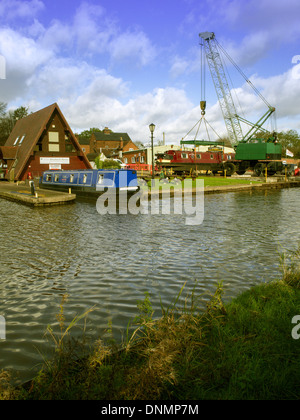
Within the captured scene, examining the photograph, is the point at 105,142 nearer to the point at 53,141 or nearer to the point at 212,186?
the point at 53,141

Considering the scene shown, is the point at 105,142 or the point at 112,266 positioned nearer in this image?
the point at 112,266

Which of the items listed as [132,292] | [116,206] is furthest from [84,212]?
[132,292]

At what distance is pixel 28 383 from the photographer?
10.4 ft

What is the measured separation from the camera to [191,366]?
3.20 metres

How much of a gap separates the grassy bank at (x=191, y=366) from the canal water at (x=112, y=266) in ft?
2.20

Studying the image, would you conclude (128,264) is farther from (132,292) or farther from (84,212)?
(84,212)

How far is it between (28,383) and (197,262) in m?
5.25

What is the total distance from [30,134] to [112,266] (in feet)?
121

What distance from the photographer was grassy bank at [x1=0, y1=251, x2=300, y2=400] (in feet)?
9.38

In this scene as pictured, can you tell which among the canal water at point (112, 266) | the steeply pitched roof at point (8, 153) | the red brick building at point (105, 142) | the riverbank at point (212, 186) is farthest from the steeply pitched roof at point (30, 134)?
the red brick building at point (105, 142)

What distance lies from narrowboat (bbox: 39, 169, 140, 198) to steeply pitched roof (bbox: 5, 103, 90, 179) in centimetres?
1182

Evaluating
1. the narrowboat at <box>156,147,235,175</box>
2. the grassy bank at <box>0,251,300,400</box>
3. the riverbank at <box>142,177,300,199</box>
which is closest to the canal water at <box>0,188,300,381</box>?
the grassy bank at <box>0,251,300,400</box>

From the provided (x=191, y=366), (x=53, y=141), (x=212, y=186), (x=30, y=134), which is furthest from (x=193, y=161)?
(x=191, y=366)

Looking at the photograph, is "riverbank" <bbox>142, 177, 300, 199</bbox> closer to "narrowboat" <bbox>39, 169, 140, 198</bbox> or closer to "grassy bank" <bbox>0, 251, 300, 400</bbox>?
"narrowboat" <bbox>39, 169, 140, 198</bbox>
